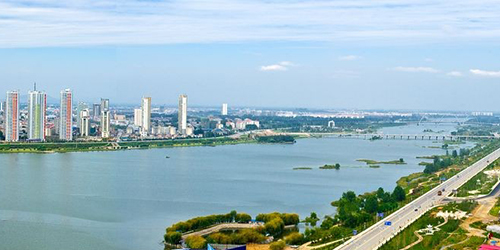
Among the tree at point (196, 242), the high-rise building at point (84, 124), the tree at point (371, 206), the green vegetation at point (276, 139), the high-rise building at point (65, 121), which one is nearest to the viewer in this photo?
the tree at point (196, 242)

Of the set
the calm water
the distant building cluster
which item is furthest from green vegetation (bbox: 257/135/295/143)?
the calm water

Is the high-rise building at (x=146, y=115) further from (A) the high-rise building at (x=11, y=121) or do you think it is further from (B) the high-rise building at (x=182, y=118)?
(A) the high-rise building at (x=11, y=121)

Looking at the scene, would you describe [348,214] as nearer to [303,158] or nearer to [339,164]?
[339,164]

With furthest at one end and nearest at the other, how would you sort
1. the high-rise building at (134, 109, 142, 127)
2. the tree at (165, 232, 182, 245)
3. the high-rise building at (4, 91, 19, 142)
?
1. the high-rise building at (134, 109, 142, 127)
2. the high-rise building at (4, 91, 19, 142)
3. the tree at (165, 232, 182, 245)

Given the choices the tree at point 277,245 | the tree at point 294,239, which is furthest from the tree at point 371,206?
the tree at point 277,245

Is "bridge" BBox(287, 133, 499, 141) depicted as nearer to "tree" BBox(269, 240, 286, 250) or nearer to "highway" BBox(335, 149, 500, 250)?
"highway" BBox(335, 149, 500, 250)

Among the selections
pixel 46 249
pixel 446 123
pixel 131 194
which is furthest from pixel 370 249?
pixel 446 123
